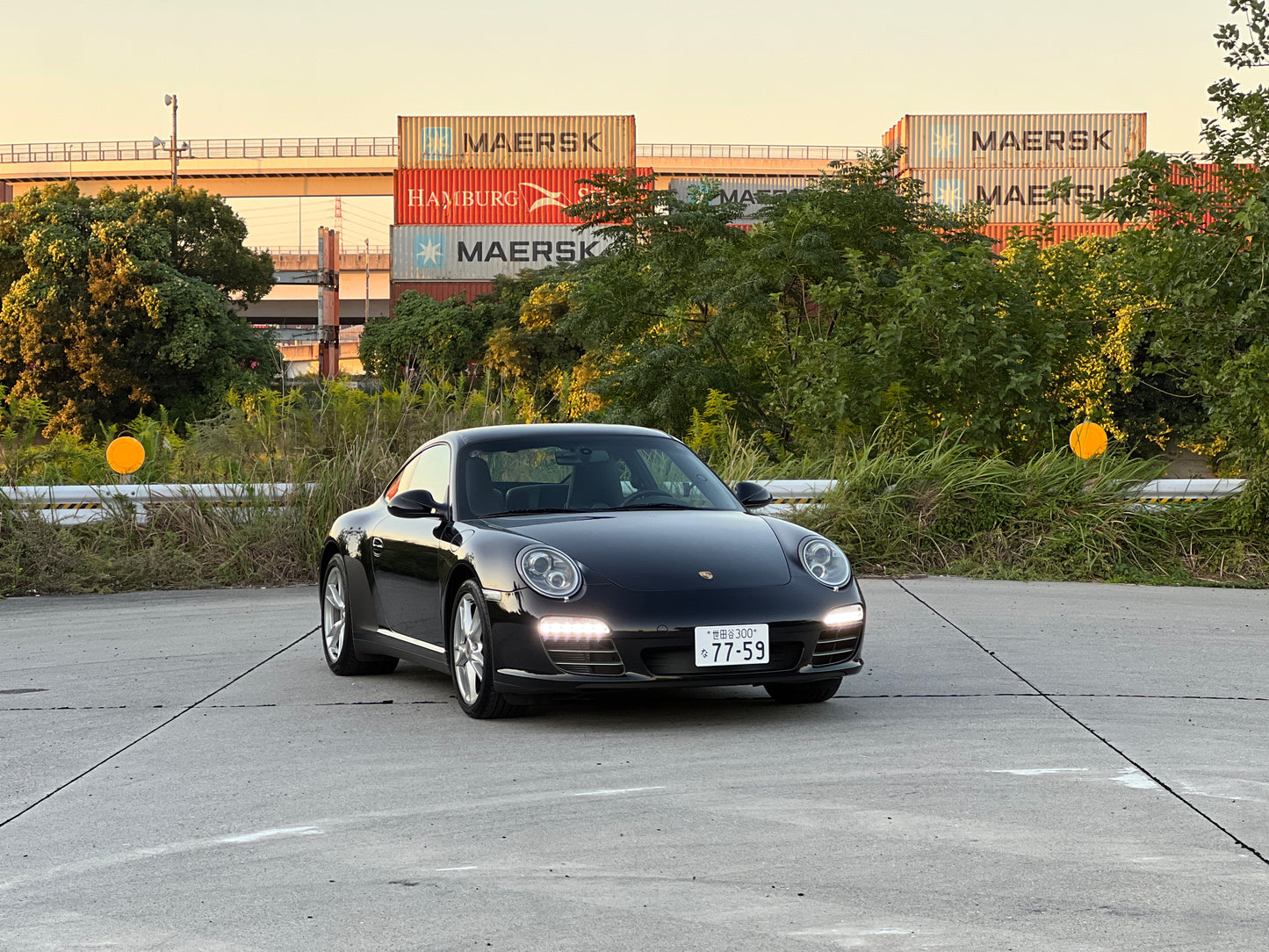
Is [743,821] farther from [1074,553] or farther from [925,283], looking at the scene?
[925,283]

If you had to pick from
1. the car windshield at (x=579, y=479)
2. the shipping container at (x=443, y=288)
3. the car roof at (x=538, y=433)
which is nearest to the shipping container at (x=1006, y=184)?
the shipping container at (x=443, y=288)

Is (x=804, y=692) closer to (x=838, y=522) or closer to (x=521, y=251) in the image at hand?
(x=838, y=522)

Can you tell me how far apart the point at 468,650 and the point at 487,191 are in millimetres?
90530

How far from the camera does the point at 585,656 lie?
21.7 ft

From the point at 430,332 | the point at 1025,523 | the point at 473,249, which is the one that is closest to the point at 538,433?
the point at 1025,523

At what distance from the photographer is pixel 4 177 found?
121250 mm

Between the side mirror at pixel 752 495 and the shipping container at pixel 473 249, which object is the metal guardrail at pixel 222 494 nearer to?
the side mirror at pixel 752 495

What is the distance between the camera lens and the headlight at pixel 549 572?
669cm

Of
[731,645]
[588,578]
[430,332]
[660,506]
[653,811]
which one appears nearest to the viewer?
[653,811]

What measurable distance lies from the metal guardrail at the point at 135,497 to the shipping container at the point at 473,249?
74789 mm

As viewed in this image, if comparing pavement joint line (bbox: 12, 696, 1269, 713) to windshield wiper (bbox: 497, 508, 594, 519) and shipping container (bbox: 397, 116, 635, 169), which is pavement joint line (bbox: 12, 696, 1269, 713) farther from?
shipping container (bbox: 397, 116, 635, 169)

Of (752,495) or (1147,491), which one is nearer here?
(752,495)

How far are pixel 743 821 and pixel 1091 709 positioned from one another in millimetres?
2765

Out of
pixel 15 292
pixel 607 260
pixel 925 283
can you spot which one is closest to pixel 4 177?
pixel 15 292
